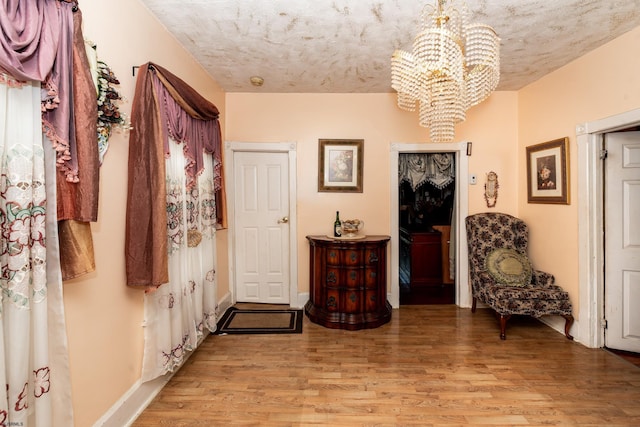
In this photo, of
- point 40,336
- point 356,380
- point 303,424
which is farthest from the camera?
point 356,380

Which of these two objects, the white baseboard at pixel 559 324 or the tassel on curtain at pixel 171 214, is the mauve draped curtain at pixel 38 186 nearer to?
the tassel on curtain at pixel 171 214

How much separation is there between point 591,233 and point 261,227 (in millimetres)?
3358

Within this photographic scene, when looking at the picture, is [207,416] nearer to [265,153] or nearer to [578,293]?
[265,153]

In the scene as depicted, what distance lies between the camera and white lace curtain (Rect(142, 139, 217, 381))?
1997 mm

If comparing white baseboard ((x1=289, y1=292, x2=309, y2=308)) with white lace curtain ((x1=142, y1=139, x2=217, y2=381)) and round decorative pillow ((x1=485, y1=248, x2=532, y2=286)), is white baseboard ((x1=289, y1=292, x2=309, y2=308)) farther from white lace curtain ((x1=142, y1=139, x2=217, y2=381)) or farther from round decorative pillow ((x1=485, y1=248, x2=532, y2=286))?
round decorative pillow ((x1=485, y1=248, x2=532, y2=286))

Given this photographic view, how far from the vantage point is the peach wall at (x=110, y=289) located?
1.48 metres

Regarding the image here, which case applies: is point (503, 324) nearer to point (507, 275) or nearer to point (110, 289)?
point (507, 275)

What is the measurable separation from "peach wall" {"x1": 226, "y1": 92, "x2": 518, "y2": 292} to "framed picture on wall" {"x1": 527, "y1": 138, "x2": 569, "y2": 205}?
270 millimetres

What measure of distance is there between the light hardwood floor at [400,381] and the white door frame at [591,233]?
0.73ft

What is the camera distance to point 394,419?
1834mm

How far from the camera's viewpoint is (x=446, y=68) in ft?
5.13

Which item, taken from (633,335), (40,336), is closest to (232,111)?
(40,336)

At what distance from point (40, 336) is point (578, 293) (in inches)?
152

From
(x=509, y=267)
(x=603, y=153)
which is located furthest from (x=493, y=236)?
(x=603, y=153)
